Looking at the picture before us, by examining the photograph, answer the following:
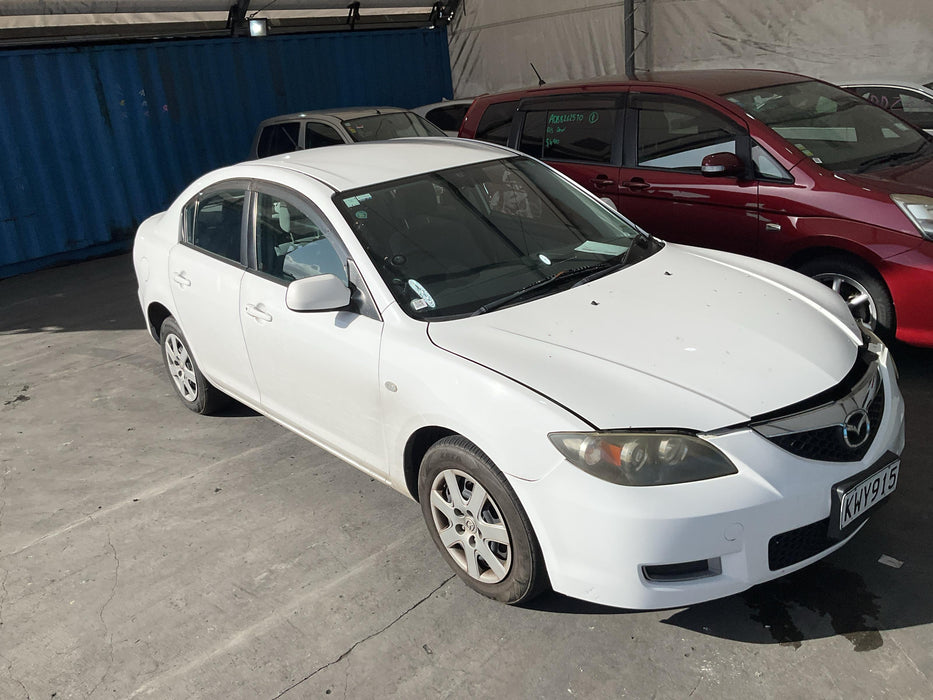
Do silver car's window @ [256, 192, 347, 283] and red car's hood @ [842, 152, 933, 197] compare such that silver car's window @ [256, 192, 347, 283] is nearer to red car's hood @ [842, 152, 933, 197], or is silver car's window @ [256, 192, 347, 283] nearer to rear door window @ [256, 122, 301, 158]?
red car's hood @ [842, 152, 933, 197]

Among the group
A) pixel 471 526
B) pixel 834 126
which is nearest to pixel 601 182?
pixel 834 126

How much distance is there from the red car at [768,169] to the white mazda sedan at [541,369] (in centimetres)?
120

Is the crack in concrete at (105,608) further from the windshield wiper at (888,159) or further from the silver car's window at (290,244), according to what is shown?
the windshield wiper at (888,159)

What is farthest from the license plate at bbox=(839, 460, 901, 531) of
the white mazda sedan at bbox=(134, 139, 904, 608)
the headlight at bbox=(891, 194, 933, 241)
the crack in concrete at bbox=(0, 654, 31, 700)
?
the crack in concrete at bbox=(0, 654, 31, 700)

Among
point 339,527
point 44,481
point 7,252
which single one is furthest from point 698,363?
point 7,252

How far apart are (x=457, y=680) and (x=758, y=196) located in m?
3.54

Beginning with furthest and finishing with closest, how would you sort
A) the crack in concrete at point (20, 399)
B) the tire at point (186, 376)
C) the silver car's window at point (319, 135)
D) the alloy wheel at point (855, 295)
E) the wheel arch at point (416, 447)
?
1. the silver car's window at point (319, 135)
2. the crack in concrete at point (20, 399)
3. the tire at point (186, 376)
4. the alloy wheel at point (855, 295)
5. the wheel arch at point (416, 447)

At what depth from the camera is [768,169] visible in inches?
200

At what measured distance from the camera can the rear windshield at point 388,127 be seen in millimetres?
9409

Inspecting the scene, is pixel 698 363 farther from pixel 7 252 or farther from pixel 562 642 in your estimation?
pixel 7 252

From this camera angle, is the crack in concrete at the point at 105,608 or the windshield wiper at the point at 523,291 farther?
the windshield wiper at the point at 523,291

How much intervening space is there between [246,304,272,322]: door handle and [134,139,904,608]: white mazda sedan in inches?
0.4

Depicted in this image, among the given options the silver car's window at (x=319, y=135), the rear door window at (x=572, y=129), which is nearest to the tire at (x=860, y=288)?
the rear door window at (x=572, y=129)

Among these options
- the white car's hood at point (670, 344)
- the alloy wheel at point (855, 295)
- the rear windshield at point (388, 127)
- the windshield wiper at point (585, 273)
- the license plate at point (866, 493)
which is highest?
the windshield wiper at point (585, 273)
